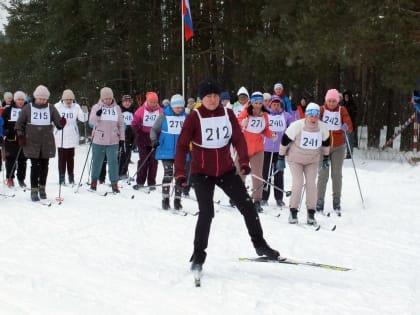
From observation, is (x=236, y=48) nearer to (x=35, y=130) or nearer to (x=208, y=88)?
(x=35, y=130)

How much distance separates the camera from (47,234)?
276 inches

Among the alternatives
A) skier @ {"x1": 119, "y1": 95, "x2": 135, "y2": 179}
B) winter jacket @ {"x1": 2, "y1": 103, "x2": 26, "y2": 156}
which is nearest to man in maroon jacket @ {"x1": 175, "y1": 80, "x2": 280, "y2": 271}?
winter jacket @ {"x1": 2, "y1": 103, "x2": 26, "y2": 156}

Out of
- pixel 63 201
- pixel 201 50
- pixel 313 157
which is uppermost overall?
pixel 201 50

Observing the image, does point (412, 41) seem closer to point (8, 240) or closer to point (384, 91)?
point (384, 91)

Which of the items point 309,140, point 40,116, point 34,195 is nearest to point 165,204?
point 34,195

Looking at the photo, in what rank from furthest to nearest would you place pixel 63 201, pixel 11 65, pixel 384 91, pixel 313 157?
pixel 11 65
pixel 384 91
pixel 63 201
pixel 313 157

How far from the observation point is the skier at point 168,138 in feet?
29.6

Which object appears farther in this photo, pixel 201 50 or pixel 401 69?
Answer: pixel 201 50

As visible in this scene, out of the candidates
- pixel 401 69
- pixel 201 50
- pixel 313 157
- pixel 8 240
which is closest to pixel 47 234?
pixel 8 240

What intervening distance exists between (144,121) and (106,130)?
1.40 m

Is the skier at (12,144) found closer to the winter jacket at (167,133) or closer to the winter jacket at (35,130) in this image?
the winter jacket at (35,130)

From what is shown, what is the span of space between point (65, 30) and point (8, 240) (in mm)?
18578

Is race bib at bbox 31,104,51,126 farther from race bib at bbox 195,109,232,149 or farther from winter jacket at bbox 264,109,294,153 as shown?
race bib at bbox 195,109,232,149

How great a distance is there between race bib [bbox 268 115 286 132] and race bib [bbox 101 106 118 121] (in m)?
2.90
